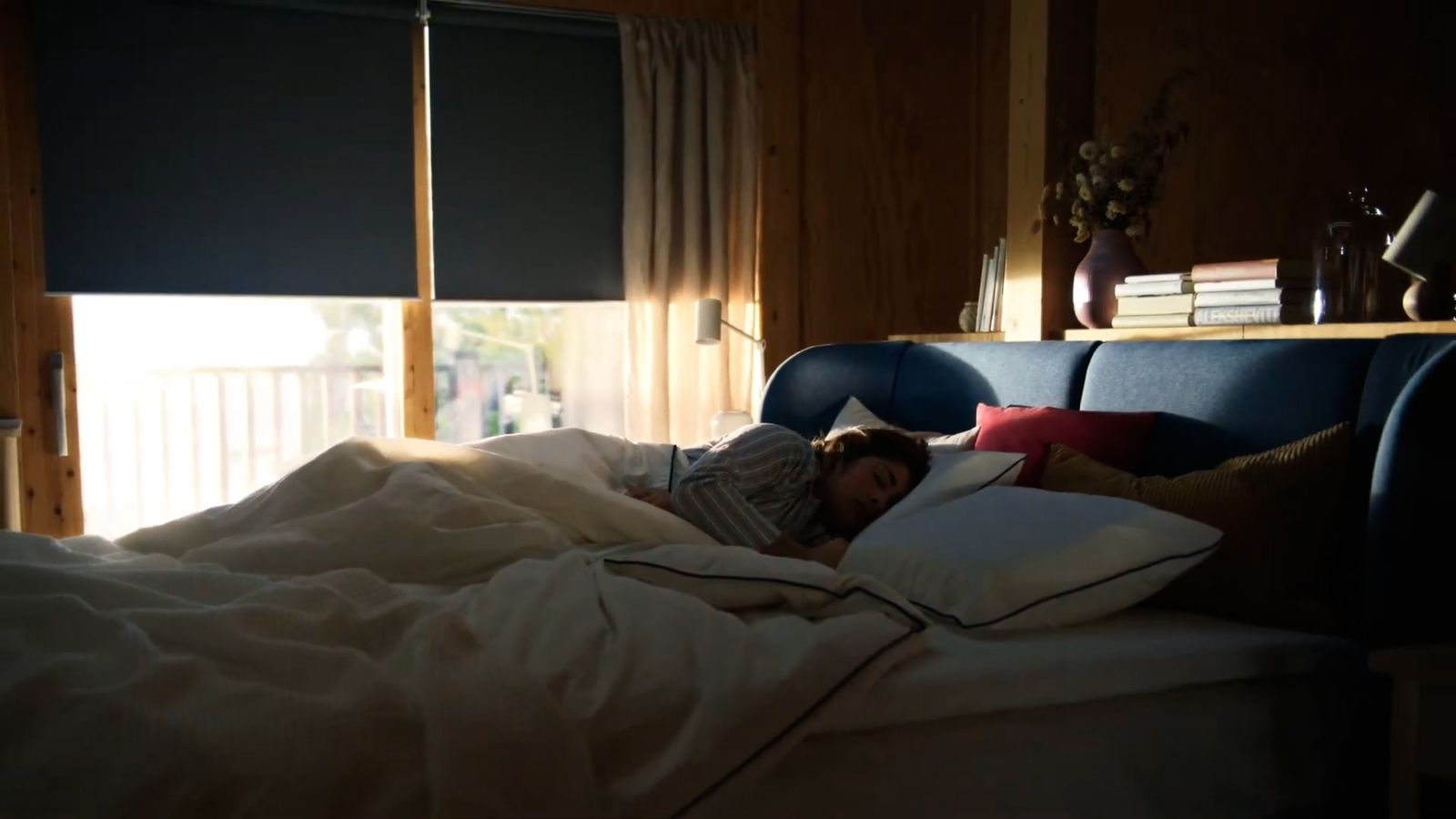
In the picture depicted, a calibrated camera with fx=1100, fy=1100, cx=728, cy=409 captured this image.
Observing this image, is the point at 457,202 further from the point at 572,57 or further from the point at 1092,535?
the point at 1092,535

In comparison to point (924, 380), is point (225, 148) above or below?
above

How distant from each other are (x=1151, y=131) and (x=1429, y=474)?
147 cm

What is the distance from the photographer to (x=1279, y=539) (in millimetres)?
1860

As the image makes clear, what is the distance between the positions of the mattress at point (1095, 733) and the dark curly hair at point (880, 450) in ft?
2.10

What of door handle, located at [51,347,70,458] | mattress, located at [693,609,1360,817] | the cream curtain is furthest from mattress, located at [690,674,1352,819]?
door handle, located at [51,347,70,458]

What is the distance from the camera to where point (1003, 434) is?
2428 mm

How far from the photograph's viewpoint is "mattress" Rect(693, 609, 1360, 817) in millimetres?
1457

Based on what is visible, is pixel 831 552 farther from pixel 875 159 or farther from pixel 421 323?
pixel 875 159

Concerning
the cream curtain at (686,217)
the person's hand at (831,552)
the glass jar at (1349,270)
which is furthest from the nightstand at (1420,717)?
the cream curtain at (686,217)

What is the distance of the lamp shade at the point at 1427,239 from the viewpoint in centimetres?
212

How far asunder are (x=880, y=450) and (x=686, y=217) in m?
2.35

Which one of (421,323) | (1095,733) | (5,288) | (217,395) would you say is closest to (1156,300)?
(1095,733)

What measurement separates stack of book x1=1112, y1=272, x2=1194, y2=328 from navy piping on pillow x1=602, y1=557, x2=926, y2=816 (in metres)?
1.40

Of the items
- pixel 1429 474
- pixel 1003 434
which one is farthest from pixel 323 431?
pixel 1429 474
